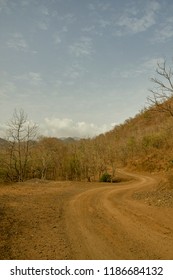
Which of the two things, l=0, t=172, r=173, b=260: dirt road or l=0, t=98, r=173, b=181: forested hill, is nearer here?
l=0, t=172, r=173, b=260: dirt road

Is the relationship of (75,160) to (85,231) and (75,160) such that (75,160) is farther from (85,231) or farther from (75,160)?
(85,231)

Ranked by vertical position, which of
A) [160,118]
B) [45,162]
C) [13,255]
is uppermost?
[160,118]

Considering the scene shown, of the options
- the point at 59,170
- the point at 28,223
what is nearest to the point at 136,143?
the point at 59,170

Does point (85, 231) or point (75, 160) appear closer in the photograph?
point (85, 231)

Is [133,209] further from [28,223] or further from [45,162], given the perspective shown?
[45,162]

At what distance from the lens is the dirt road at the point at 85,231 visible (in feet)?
26.7

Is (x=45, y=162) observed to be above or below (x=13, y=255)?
above

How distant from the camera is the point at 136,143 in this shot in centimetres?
6147

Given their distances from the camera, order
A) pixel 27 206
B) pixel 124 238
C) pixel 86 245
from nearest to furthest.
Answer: pixel 86 245, pixel 124 238, pixel 27 206

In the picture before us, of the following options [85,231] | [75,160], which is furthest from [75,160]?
[85,231]

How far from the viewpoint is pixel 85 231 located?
411 inches

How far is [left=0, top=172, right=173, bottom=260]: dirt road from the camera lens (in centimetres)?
814

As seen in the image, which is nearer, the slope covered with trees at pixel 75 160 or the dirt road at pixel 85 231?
the dirt road at pixel 85 231
